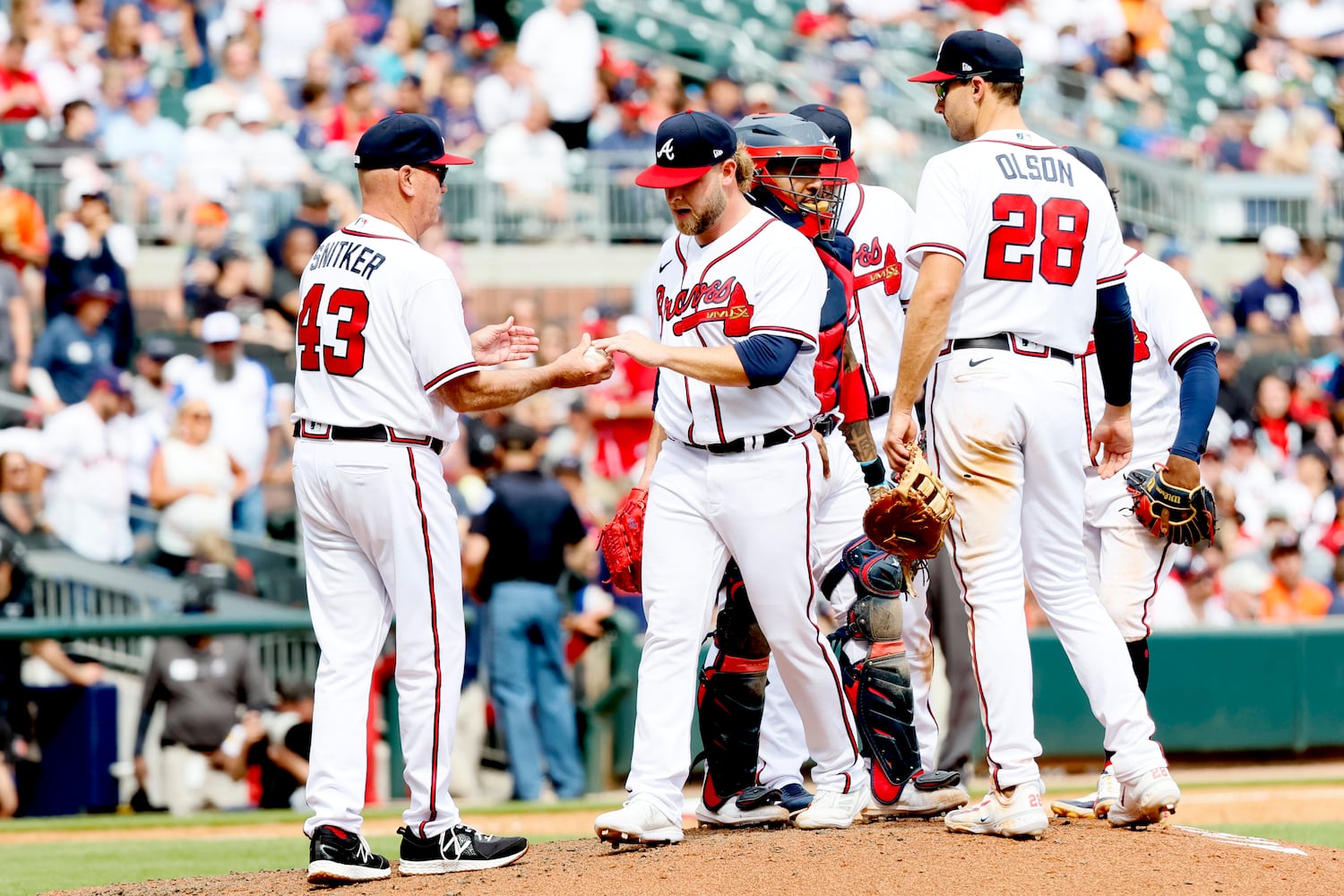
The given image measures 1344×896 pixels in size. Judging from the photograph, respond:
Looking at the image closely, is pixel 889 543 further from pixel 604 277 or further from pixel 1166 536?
pixel 604 277

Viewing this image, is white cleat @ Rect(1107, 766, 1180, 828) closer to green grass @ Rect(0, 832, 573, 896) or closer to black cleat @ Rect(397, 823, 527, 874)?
black cleat @ Rect(397, 823, 527, 874)

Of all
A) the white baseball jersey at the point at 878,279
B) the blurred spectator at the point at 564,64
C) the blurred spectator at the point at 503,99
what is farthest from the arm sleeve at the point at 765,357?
the blurred spectator at the point at 564,64

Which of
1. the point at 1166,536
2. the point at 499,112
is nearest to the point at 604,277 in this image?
the point at 499,112

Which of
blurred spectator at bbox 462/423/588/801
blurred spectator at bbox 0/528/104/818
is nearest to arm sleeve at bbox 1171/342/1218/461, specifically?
blurred spectator at bbox 462/423/588/801

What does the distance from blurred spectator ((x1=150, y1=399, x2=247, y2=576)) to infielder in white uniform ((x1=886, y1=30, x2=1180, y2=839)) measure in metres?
5.68

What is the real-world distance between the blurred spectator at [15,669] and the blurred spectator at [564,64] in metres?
7.27

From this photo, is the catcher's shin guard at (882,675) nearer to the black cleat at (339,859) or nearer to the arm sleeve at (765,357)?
the arm sleeve at (765,357)

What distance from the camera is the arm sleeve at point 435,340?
4.90 metres

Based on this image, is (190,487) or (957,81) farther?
(190,487)

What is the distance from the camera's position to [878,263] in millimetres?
6207

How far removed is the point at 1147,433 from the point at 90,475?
6.20m

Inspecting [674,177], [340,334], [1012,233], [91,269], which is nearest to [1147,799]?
[1012,233]

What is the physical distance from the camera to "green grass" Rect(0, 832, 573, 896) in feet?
21.4

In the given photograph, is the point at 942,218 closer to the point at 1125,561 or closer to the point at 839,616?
the point at 839,616
